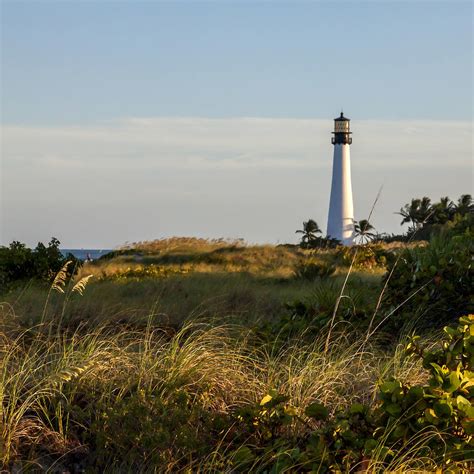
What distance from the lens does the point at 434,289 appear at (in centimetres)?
1168

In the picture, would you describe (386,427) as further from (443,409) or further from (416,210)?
(416,210)

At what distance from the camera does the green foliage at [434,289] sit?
38.1ft

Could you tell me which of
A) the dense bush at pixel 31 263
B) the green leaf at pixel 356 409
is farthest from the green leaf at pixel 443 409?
the dense bush at pixel 31 263

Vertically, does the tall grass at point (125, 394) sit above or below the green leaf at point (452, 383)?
below

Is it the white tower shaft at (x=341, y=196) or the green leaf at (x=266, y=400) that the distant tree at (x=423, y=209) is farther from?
the green leaf at (x=266, y=400)

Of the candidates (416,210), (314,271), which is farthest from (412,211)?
(314,271)

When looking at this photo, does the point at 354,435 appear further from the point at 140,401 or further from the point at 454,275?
the point at 454,275

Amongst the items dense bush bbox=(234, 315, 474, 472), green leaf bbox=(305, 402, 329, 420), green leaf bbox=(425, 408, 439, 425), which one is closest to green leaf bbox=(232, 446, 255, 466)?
dense bush bbox=(234, 315, 474, 472)

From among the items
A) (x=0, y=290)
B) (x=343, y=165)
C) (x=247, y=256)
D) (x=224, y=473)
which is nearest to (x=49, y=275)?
(x=0, y=290)

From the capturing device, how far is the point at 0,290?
1970cm

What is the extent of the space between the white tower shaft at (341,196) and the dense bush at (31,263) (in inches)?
1292

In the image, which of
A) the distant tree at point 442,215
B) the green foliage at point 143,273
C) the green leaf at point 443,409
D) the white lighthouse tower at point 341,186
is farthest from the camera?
the white lighthouse tower at point 341,186

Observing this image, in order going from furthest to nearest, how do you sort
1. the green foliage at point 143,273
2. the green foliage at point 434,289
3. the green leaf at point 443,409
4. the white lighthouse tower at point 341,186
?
the white lighthouse tower at point 341,186 → the green foliage at point 143,273 → the green foliage at point 434,289 → the green leaf at point 443,409

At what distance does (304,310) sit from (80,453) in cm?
558
